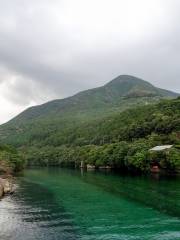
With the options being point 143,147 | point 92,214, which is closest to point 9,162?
point 143,147

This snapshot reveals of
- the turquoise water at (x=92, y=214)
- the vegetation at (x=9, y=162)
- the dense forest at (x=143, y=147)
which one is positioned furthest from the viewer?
the dense forest at (x=143, y=147)

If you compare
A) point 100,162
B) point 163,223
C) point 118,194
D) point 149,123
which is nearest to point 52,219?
point 163,223

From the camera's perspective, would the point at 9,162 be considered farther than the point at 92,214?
Yes

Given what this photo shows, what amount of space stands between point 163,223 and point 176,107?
449 feet

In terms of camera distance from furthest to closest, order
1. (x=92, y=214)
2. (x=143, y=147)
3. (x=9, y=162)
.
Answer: (x=143, y=147) < (x=9, y=162) < (x=92, y=214)

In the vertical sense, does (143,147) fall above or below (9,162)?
above

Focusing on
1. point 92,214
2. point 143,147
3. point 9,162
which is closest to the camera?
point 92,214

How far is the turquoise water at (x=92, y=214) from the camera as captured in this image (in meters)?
39.4

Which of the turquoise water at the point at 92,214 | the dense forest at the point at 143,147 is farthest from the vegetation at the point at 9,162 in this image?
the dense forest at the point at 143,147

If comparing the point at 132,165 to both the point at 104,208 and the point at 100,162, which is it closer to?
the point at 100,162

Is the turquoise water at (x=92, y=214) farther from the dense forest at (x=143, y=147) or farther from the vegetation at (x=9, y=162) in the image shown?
the dense forest at (x=143, y=147)

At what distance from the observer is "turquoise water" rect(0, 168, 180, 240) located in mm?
39406

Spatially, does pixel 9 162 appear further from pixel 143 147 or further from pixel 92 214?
pixel 92 214

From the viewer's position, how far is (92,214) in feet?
165
